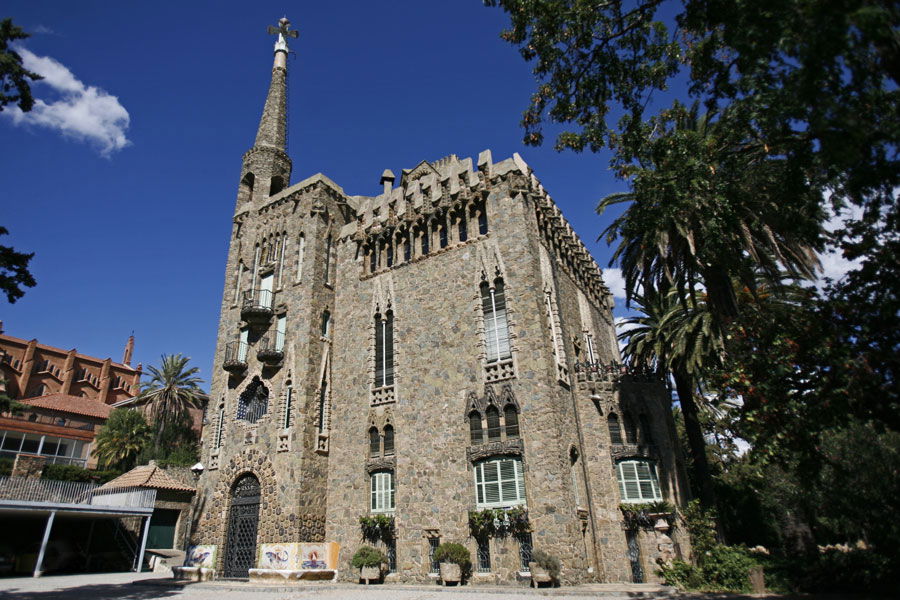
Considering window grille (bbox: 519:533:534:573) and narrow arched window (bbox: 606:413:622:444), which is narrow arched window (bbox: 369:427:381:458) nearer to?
window grille (bbox: 519:533:534:573)

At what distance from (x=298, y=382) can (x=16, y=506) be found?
13.5 metres

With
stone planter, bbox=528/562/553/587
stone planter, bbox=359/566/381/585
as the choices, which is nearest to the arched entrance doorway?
stone planter, bbox=359/566/381/585

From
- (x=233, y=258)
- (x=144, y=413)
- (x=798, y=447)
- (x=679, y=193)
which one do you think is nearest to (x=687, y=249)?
(x=679, y=193)

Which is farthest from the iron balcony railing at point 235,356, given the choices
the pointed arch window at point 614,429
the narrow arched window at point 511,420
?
the pointed arch window at point 614,429

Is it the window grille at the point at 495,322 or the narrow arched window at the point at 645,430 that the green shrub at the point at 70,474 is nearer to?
the window grille at the point at 495,322

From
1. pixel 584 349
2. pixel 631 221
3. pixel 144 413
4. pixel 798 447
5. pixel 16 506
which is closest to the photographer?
pixel 798 447

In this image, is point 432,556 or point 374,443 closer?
point 432,556

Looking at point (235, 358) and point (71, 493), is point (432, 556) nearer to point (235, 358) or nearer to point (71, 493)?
point (235, 358)

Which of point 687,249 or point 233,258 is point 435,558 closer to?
point 687,249

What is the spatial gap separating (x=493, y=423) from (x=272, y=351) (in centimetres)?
1180

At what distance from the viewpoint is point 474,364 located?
21000 mm

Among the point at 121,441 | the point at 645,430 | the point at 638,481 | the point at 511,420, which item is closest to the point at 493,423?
the point at 511,420

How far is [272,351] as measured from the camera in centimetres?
2550

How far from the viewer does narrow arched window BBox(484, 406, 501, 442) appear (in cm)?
1955
